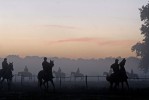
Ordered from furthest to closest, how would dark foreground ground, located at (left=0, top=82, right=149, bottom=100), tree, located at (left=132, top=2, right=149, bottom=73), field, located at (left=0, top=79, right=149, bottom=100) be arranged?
tree, located at (left=132, top=2, right=149, bottom=73) → field, located at (left=0, top=79, right=149, bottom=100) → dark foreground ground, located at (left=0, top=82, right=149, bottom=100)

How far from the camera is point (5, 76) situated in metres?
43.7

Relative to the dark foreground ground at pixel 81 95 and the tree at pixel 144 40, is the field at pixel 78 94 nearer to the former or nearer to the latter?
the dark foreground ground at pixel 81 95

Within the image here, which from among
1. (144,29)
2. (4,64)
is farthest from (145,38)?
(4,64)

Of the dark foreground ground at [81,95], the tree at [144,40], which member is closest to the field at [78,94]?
the dark foreground ground at [81,95]

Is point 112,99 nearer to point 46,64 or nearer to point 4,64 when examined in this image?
point 46,64

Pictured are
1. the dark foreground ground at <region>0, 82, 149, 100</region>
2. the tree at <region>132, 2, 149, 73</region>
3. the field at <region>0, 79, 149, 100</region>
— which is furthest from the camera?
the tree at <region>132, 2, 149, 73</region>

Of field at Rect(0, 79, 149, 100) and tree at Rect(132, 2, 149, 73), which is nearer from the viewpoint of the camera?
field at Rect(0, 79, 149, 100)

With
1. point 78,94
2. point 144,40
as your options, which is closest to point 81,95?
point 78,94

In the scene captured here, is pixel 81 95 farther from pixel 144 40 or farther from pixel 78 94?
pixel 144 40

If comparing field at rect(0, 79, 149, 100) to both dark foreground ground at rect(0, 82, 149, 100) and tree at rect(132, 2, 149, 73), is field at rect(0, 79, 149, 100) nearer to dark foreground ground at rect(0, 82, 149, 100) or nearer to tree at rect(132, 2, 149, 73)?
dark foreground ground at rect(0, 82, 149, 100)

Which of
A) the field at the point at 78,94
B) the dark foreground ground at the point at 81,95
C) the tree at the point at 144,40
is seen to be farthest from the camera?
the tree at the point at 144,40

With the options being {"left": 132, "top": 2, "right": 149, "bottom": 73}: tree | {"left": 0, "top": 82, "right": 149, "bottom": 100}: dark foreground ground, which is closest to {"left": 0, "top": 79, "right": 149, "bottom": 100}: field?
{"left": 0, "top": 82, "right": 149, "bottom": 100}: dark foreground ground

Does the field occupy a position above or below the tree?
below

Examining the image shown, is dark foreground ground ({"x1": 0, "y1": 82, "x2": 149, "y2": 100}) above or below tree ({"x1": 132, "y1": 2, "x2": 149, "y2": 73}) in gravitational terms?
below
